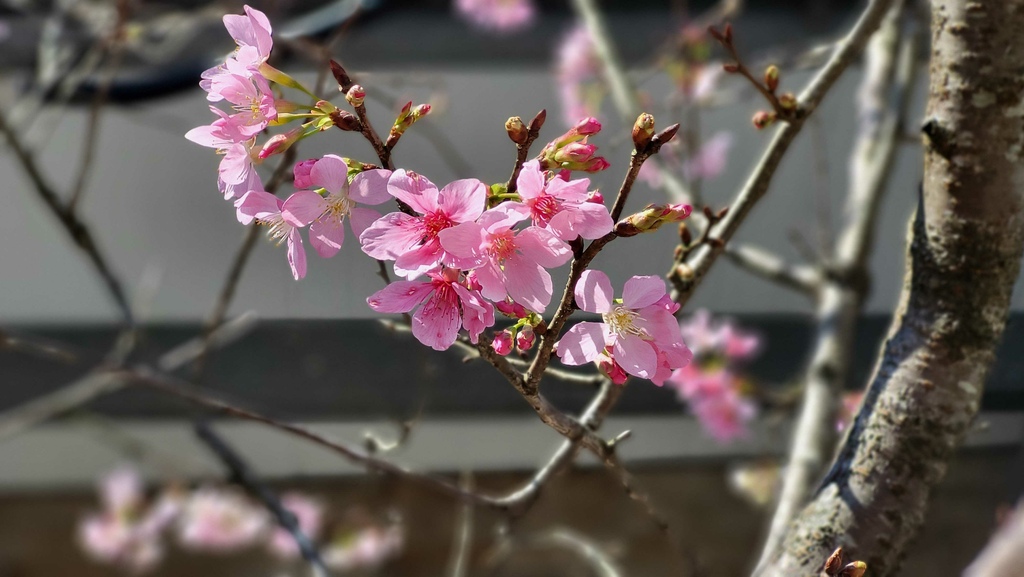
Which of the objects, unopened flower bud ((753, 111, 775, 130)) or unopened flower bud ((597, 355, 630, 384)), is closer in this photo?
unopened flower bud ((597, 355, 630, 384))

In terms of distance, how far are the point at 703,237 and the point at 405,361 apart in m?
1.98

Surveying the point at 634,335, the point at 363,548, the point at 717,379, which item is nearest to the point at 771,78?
the point at 634,335

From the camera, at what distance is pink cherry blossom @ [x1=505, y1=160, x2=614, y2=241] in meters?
0.39

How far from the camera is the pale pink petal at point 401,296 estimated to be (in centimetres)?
41

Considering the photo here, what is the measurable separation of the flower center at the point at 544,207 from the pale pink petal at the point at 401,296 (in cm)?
7

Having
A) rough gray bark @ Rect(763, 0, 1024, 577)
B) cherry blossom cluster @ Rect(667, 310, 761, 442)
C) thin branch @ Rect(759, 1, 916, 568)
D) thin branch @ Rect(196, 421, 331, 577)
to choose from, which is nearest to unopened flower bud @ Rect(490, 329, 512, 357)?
rough gray bark @ Rect(763, 0, 1024, 577)

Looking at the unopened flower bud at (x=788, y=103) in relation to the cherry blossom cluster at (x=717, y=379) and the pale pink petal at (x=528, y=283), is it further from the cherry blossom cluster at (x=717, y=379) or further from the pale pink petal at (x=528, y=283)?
the cherry blossom cluster at (x=717, y=379)

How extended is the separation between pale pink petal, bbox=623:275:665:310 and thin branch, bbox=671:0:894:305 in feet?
0.56

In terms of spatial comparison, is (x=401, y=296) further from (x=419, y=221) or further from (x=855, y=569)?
(x=855, y=569)

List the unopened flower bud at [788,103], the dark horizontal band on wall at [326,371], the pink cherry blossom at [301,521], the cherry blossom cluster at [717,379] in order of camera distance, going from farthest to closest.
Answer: the dark horizontal band on wall at [326,371] < the pink cherry blossom at [301,521] < the cherry blossom cluster at [717,379] < the unopened flower bud at [788,103]

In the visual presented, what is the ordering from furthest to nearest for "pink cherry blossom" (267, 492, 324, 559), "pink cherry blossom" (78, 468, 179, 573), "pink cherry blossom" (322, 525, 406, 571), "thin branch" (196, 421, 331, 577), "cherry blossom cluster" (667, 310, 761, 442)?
"pink cherry blossom" (78, 468, 179, 573)
"pink cherry blossom" (267, 492, 324, 559)
"pink cherry blossom" (322, 525, 406, 571)
"cherry blossom cluster" (667, 310, 761, 442)
"thin branch" (196, 421, 331, 577)

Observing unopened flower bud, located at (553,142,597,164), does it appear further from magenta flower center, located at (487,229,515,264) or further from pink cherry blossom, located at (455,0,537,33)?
pink cherry blossom, located at (455,0,537,33)

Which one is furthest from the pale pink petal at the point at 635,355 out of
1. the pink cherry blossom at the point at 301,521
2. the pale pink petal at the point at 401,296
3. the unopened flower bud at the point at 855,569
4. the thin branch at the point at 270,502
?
the pink cherry blossom at the point at 301,521

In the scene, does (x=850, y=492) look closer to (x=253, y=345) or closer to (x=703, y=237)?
(x=703, y=237)
